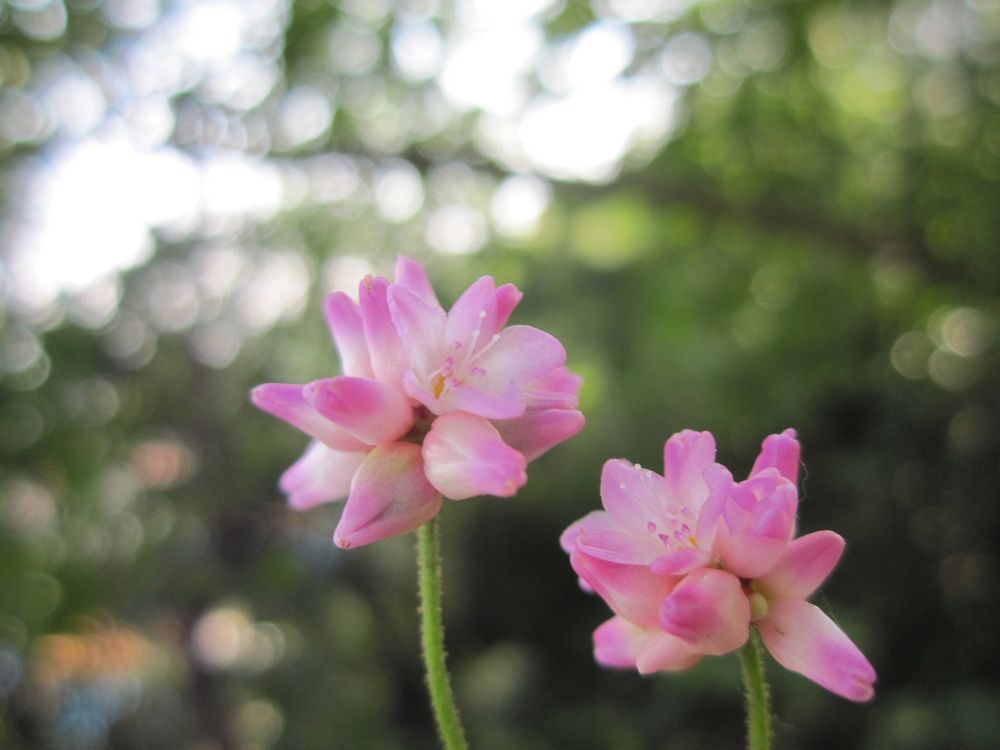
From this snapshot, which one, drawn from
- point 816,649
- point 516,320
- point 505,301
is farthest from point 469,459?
point 516,320

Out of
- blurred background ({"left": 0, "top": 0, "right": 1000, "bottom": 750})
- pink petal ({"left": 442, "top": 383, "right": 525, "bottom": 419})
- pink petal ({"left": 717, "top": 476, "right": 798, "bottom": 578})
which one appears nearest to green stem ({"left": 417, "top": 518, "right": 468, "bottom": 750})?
pink petal ({"left": 442, "top": 383, "right": 525, "bottom": 419})

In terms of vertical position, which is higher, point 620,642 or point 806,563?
point 806,563

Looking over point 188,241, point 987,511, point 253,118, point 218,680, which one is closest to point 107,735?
point 218,680

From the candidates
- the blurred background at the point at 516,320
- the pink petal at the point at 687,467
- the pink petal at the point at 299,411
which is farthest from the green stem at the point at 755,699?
the blurred background at the point at 516,320

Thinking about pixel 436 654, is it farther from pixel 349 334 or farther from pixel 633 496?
pixel 349 334

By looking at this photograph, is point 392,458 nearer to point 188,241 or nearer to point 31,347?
point 31,347
